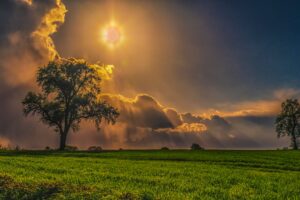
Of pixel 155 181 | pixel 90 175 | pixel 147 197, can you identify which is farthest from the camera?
pixel 90 175

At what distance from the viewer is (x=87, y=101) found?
89.2 metres

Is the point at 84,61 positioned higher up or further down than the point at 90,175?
higher up

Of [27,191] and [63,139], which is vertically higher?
[63,139]

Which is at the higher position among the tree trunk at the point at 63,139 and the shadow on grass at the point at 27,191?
the tree trunk at the point at 63,139

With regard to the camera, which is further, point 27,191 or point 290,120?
point 290,120

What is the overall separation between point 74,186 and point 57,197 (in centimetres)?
212

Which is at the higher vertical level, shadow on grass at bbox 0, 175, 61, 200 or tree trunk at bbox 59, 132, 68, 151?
tree trunk at bbox 59, 132, 68, 151

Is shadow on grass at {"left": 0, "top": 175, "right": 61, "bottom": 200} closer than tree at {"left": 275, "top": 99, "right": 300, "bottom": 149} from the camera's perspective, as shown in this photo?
Yes

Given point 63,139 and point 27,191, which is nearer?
point 27,191

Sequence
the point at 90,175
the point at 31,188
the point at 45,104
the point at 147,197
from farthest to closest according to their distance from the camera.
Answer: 1. the point at 45,104
2. the point at 90,175
3. the point at 31,188
4. the point at 147,197

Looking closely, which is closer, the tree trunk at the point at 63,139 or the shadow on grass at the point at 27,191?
the shadow on grass at the point at 27,191

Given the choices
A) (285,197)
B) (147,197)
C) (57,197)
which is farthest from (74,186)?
(285,197)

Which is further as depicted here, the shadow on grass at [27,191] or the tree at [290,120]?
the tree at [290,120]

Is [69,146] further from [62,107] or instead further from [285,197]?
[285,197]
